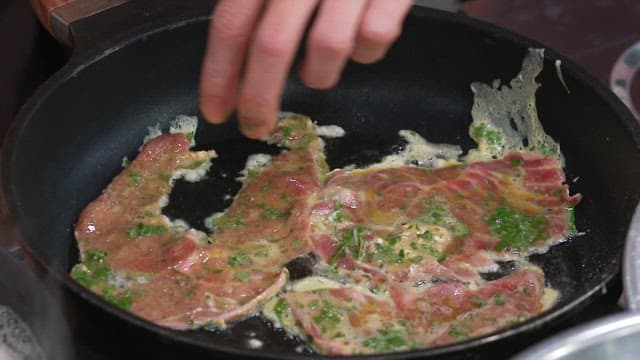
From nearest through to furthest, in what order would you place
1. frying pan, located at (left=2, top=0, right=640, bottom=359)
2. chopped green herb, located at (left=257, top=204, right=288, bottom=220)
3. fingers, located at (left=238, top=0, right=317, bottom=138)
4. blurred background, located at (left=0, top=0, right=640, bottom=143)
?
fingers, located at (left=238, top=0, right=317, bottom=138), frying pan, located at (left=2, top=0, right=640, bottom=359), chopped green herb, located at (left=257, top=204, right=288, bottom=220), blurred background, located at (left=0, top=0, right=640, bottom=143)

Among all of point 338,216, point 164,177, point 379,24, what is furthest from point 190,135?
point 379,24

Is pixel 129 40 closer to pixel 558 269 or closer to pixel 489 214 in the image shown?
pixel 489 214

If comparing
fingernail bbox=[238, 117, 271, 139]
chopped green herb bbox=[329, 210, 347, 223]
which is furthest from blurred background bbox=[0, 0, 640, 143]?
fingernail bbox=[238, 117, 271, 139]

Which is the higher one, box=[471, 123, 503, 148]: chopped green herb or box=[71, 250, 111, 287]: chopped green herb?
box=[471, 123, 503, 148]: chopped green herb

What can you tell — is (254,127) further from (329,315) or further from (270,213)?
(270,213)

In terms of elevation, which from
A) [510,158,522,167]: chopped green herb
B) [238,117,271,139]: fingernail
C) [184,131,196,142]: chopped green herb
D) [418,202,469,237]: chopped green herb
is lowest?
[184,131,196,142]: chopped green herb

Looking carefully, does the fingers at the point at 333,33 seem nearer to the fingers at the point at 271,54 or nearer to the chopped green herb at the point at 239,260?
the fingers at the point at 271,54

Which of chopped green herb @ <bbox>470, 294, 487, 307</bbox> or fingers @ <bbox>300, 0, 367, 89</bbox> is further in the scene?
chopped green herb @ <bbox>470, 294, 487, 307</bbox>

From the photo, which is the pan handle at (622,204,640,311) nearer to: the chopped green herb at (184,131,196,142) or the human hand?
the human hand
